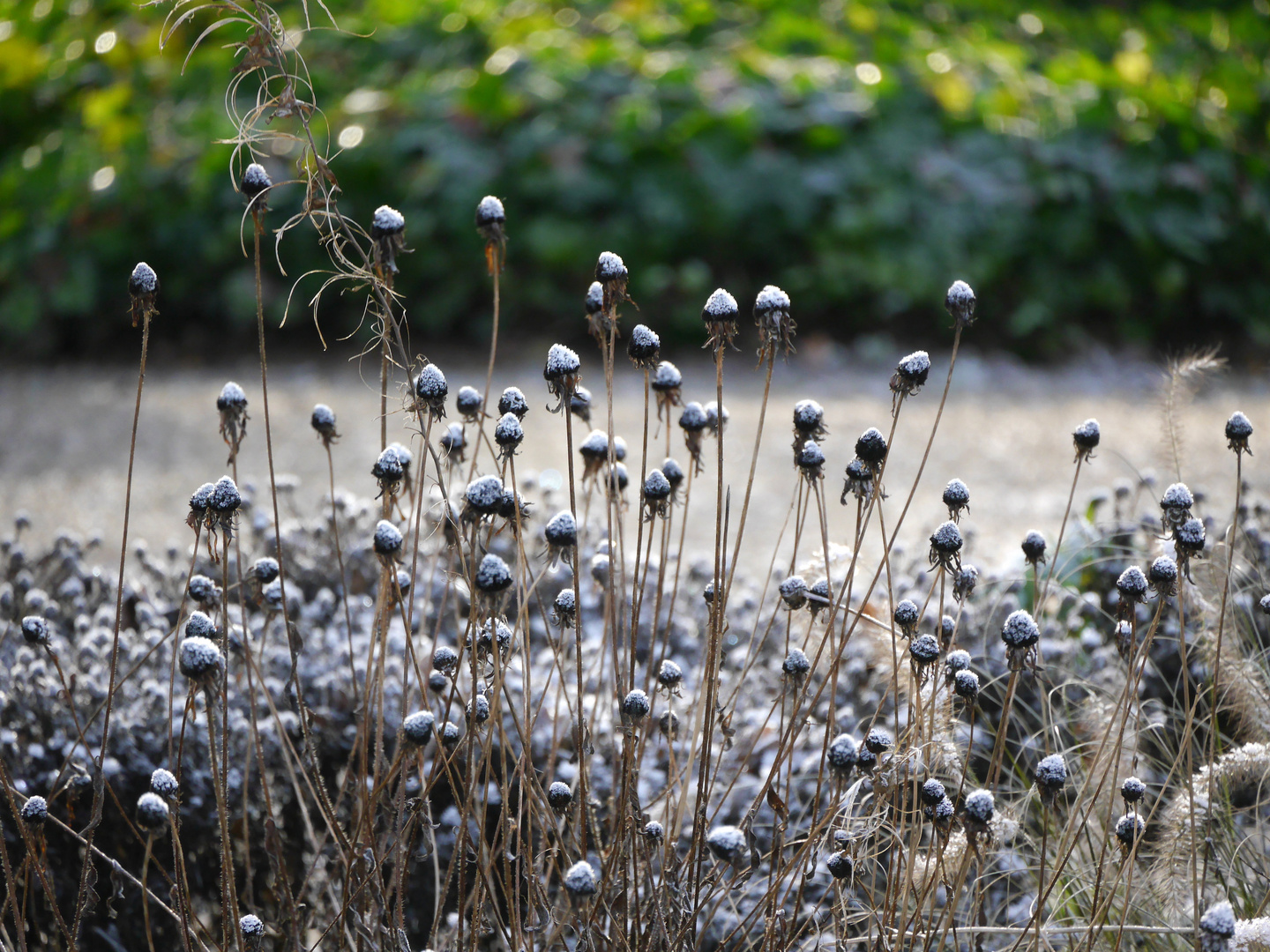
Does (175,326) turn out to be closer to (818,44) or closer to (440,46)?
(440,46)

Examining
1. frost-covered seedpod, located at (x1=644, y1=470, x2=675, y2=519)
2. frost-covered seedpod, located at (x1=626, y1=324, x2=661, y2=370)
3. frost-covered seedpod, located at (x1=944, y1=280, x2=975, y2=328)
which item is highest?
frost-covered seedpod, located at (x1=944, y1=280, x2=975, y2=328)

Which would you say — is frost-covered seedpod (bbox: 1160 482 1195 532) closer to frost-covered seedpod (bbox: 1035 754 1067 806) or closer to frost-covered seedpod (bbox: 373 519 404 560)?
frost-covered seedpod (bbox: 1035 754 1067 806)

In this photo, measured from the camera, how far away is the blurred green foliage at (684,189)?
17.0 ft

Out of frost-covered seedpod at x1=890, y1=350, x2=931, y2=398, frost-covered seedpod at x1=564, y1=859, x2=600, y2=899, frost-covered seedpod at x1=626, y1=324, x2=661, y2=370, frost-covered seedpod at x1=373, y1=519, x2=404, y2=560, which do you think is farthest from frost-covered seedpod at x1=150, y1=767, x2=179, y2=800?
frost-covered seedpod at x1=890, y1=350, x2=931, y2=398

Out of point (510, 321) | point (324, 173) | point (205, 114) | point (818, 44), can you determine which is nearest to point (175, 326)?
point (205, 114)

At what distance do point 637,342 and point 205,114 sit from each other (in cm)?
518

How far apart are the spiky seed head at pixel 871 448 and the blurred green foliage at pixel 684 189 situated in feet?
13.4

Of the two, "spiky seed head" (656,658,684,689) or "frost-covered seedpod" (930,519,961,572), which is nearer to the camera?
"frost-covered seedpod" (930,519,961,572)

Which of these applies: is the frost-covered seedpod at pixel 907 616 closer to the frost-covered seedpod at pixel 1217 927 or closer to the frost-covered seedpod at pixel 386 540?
the frost-covered seedpod at pixel 1217 927

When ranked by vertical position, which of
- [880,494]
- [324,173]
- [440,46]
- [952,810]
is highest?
[440,46]

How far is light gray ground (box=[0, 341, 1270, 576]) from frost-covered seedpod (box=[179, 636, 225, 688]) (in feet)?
6.14

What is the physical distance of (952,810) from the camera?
43.6 inches

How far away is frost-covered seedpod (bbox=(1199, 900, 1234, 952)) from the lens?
914mm

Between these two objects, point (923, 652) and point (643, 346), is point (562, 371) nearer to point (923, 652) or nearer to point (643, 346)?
point (643, 346)
